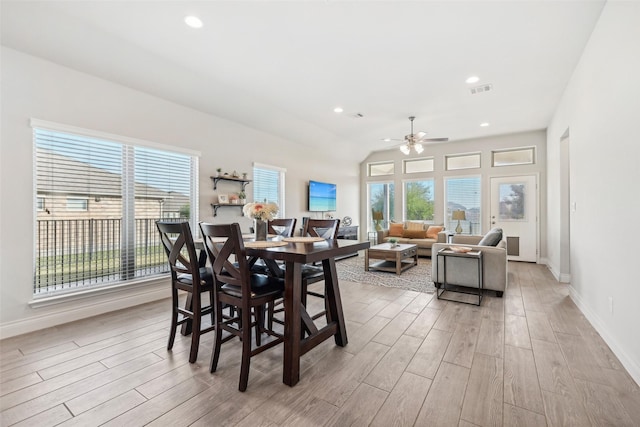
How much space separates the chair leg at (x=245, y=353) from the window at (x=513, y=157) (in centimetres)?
705

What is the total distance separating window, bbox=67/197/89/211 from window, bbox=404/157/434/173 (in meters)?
7.08

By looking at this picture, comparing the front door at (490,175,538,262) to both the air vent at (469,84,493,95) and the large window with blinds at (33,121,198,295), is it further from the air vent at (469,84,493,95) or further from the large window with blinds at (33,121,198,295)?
the large window with blinds at (33,121,198,295)

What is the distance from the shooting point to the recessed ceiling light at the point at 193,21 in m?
2.51

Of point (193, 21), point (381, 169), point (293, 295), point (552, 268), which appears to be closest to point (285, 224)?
point (293, 295)

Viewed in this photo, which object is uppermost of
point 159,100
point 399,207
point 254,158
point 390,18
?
point 390,18

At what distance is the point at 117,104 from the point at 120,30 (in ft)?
3.46

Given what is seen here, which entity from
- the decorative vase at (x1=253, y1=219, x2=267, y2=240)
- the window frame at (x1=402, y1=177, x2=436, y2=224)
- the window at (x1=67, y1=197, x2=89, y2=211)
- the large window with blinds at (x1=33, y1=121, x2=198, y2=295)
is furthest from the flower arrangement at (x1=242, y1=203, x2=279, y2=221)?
the window frame at (x1=402, y1=177, x2=436, y2=224)

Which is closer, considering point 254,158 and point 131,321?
point 131,321

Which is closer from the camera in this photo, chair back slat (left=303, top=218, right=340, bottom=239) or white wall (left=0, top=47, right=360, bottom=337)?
white wall (left=0, top=47, right=360, bottom=337)

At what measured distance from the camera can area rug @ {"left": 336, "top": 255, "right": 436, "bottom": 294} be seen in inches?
167

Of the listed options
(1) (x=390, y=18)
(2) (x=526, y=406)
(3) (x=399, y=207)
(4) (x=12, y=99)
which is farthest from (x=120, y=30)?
(3) (x=399, y=207)

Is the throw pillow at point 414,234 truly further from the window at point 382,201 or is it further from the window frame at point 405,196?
the window at point 382,201

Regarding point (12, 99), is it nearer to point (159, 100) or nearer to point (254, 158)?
point (159, 100)

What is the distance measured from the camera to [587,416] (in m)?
1.56
